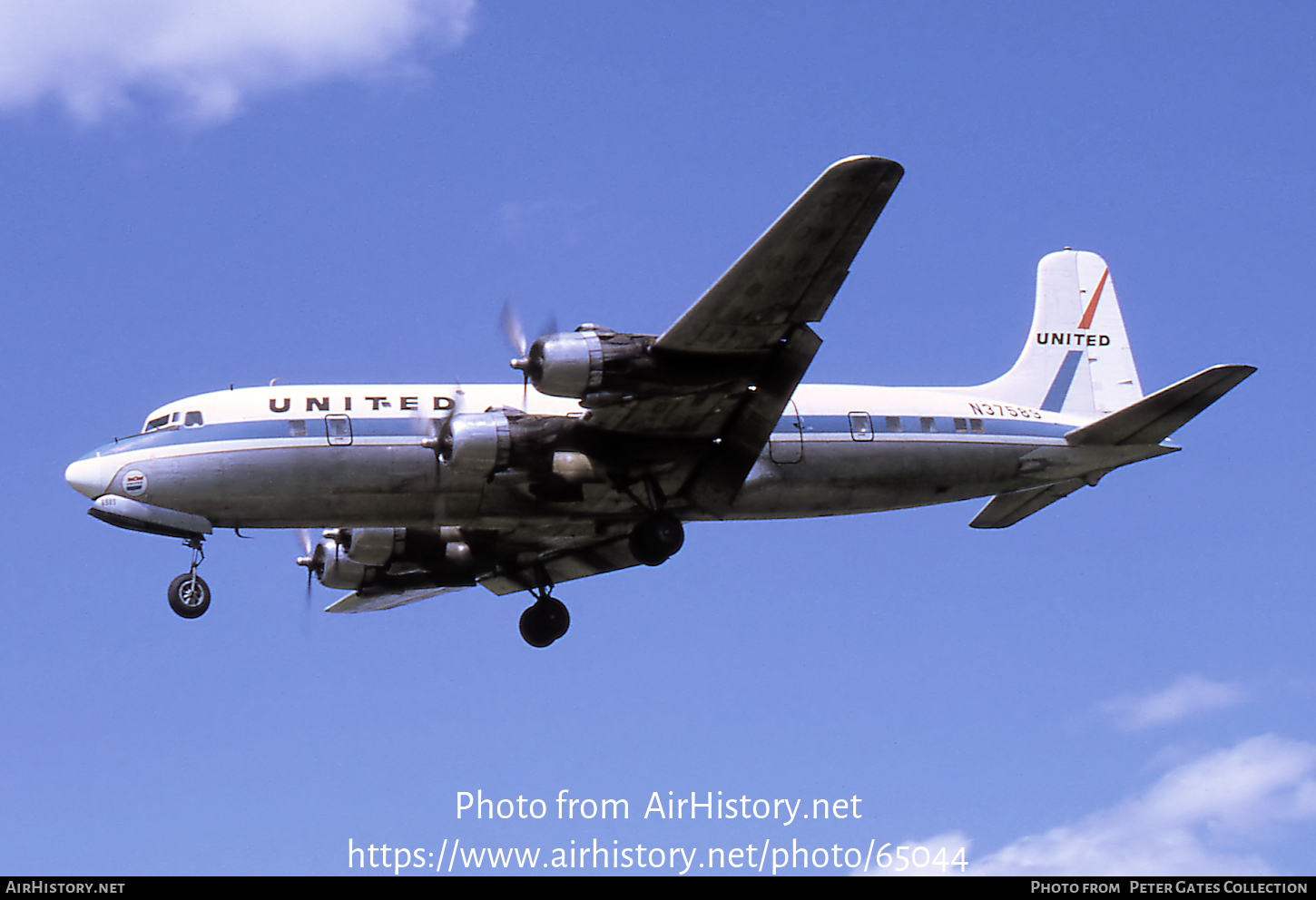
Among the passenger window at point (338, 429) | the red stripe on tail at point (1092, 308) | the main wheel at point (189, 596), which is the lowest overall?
the main wheel at point (189, 596)

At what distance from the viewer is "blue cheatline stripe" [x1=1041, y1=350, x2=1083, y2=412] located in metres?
27.5

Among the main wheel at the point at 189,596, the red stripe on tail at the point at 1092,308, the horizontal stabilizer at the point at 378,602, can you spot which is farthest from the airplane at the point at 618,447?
the red stripe on tail at the point at 1092,308

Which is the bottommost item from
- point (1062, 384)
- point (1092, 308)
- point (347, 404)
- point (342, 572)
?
point (342, 572)

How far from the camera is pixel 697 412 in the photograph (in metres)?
23.0

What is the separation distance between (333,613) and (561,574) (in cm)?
530

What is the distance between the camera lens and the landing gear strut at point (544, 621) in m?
27.1

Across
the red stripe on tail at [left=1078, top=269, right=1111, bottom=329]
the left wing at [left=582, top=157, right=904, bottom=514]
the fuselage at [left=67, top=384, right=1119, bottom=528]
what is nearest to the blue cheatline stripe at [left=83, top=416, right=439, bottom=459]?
the fuselage at [left=67, top=384, right=1119, bottom=528]

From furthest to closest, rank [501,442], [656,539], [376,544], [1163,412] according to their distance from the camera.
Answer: [376,544] < [1163,412] < [656,539] < [501,442]

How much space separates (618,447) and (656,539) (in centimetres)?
160

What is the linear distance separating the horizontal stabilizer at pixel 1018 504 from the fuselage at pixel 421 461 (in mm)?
1467

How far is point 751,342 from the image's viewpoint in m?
21.8

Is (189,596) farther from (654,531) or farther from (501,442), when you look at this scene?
(654,531)

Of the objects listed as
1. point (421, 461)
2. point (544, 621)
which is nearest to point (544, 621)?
point (544, 621)

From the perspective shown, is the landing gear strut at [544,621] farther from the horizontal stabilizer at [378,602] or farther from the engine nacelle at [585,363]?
the engine nacelle at [585,363]
